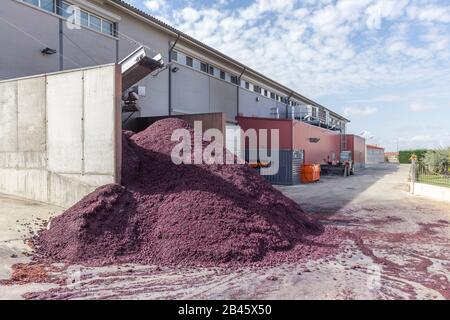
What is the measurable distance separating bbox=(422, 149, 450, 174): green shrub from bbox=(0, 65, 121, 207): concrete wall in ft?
71.1

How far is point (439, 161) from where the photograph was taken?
23578 millimetres

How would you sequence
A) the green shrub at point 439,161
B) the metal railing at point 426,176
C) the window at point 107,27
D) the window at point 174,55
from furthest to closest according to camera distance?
the green shrub at point 439,161, the window at point 174,55, the metal railing at point 426,176, the window at point 107,27

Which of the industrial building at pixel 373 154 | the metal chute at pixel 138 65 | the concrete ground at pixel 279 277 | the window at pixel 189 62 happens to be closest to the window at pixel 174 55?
the window at pixel 189 62

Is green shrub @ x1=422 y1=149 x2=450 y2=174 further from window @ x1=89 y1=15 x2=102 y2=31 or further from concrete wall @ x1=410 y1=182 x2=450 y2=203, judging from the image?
window @ x1=89 y1=15 x2=102 y2=31

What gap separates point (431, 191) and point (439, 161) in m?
9.87

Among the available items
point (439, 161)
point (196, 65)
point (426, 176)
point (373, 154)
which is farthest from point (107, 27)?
point (373, 154)

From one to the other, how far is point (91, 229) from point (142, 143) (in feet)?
12.4

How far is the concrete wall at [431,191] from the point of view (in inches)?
565

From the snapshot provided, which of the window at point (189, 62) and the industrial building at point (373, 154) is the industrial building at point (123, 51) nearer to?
the window at point (189, 62)

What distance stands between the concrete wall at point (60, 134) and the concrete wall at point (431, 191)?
1321cm

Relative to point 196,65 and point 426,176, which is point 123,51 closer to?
point 196,65

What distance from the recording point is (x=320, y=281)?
495cm

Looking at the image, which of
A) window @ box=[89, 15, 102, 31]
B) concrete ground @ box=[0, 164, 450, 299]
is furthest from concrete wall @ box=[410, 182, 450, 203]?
window @ box=[89, 15, 102, 31]

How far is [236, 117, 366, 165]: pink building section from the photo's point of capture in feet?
70.9
